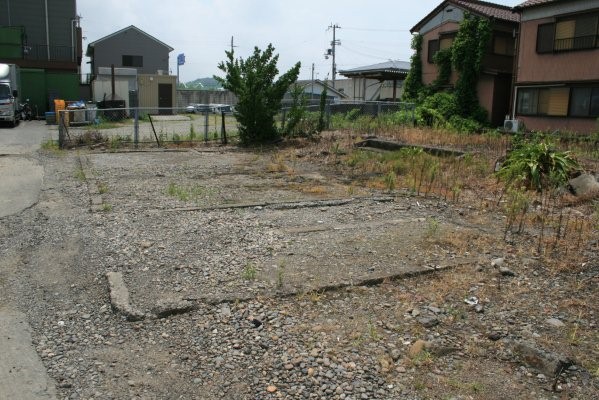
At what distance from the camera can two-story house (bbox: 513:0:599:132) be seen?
67.2ft

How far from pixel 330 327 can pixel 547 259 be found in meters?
2.90

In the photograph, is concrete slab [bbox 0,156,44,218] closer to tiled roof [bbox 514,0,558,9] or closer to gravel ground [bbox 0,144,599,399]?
gravel ground [bbox 0,144,599,399]

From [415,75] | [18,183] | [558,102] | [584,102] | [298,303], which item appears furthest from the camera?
[415,75]

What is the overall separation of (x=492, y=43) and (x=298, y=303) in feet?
82.9

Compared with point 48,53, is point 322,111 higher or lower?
lower

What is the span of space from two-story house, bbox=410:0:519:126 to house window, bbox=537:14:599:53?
3.43m

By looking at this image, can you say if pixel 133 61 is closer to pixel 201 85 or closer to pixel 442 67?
pixel 442 67

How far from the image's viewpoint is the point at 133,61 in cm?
4991

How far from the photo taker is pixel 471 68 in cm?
2641

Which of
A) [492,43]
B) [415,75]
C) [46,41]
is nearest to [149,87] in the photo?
[46,41]

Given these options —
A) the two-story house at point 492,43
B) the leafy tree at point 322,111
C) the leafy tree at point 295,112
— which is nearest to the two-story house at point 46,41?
the leafy tree at point 322,111

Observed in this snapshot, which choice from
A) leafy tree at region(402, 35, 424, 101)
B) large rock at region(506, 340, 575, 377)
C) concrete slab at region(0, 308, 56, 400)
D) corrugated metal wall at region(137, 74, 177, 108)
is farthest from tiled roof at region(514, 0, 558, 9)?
corrugated metal wall at region(137, 74, 177, 108)

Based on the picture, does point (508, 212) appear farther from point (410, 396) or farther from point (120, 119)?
point (120, 119)

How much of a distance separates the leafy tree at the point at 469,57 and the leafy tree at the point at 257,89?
1211 cm
